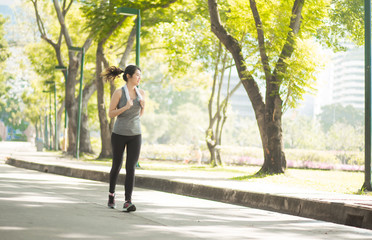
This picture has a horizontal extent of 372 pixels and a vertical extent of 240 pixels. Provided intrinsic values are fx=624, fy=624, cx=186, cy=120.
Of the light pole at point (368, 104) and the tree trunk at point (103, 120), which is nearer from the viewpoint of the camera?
the light pole at point (368, 104)

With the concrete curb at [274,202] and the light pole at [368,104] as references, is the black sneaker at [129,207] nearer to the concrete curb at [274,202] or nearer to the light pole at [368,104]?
the concrete curb at [274,202]

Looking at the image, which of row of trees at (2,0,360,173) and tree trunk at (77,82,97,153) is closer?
row of trees at (2,0,360,173)

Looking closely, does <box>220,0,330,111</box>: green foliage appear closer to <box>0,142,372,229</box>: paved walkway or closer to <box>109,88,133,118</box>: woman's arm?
<box>0,142,372,229</box>: paved walkway

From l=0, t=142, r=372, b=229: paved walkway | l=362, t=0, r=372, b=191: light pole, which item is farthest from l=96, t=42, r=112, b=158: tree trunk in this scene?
l=362, t=0, r=372, b=191: light pole

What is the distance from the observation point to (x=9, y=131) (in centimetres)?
17988

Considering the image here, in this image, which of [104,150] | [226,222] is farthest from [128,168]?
[104,150]

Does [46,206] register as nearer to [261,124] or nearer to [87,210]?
[87,210]

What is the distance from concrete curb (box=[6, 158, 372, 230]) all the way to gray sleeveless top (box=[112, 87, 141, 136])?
3.24 m

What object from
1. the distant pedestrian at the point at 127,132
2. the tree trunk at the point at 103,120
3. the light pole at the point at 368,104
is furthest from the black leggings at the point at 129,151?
the tree trunk at the point at 103,120

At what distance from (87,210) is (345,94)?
545 ft

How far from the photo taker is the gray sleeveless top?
9.16m

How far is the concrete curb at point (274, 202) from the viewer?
9.38m

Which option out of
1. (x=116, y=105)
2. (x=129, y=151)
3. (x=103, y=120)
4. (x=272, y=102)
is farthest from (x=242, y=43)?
(x=129, y=151)

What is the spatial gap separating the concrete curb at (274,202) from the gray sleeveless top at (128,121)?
10.6ft
